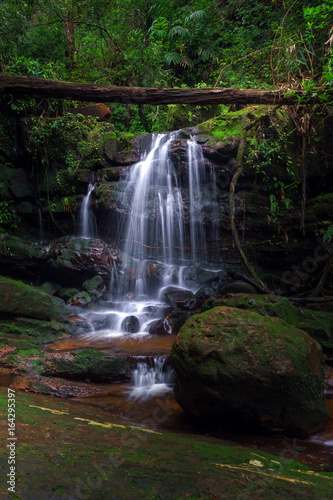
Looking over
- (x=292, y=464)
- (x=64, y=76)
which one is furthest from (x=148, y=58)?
(x=292, y=464)

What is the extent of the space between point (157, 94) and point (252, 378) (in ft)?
19.1

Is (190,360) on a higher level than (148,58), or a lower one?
lower

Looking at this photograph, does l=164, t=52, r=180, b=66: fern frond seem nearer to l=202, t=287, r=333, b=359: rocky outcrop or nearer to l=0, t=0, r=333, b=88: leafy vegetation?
l=0, t=0, r=333, b=88: leafy vegetation

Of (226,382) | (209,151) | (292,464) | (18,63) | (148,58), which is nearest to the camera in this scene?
(292,464)

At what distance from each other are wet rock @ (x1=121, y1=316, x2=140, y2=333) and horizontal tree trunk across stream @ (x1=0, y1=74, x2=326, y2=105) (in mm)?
4678

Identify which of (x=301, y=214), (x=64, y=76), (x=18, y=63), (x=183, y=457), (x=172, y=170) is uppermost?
(x=64, y=76)

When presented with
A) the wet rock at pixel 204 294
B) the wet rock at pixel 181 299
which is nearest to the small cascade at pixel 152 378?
the wet rock at pixel 181 299

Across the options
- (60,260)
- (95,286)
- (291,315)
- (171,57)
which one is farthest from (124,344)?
(171,57)

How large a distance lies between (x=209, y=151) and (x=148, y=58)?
Result: 554 cm

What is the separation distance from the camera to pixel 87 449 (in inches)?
65.5

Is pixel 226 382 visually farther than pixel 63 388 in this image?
No

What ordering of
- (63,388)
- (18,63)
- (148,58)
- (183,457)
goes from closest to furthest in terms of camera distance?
(183,457) < (63,388) < (18,63) < (148,58)

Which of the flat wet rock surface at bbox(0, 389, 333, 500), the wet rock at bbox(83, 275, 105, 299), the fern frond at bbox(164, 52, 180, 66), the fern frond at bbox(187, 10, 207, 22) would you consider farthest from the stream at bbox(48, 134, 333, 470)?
the fern frond at bbox(187, 10, 207, 22)

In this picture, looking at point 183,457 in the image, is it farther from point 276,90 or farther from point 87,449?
point 276,90
